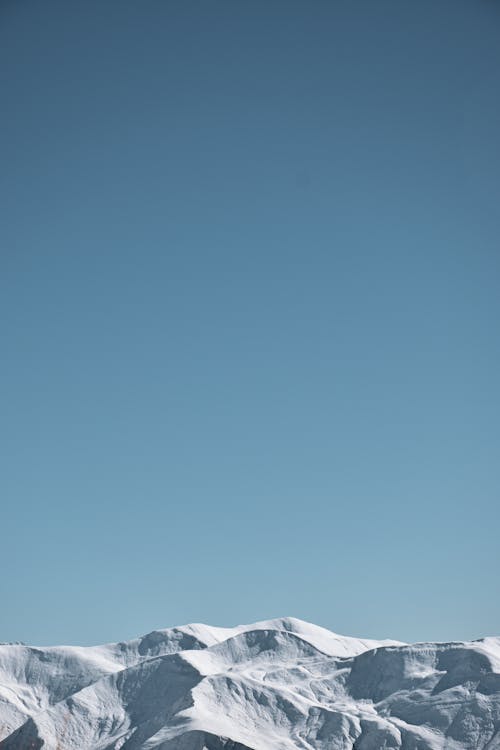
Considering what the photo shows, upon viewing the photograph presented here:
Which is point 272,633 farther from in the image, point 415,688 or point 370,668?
point 415,688

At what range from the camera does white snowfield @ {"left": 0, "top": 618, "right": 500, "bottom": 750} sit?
13250 centimetres

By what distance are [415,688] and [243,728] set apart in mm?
35508

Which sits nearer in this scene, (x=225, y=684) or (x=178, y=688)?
(x=225, y=684)

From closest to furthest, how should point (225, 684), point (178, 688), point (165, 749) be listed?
point (165, 749), point (225, 684), point (178, 688)

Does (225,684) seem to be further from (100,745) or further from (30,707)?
(30,707)

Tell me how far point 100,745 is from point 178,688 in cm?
1835

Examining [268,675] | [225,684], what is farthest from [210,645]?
[225,684]

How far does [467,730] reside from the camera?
132m

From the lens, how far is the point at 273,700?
14838 centimetres

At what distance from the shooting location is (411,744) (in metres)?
130

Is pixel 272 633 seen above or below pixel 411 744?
above

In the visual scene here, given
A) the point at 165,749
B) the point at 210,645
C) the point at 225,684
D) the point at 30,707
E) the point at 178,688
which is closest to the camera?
the point at 165,749

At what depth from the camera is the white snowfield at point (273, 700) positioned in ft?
435

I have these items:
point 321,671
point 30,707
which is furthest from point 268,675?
point 30,707
